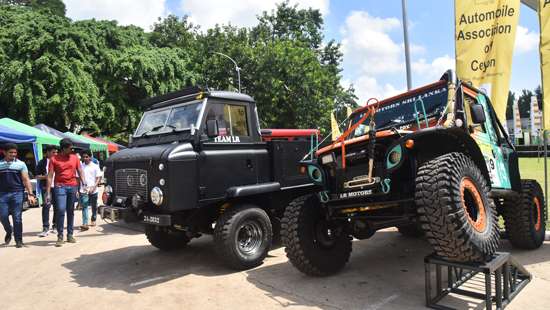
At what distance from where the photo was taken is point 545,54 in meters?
6.80

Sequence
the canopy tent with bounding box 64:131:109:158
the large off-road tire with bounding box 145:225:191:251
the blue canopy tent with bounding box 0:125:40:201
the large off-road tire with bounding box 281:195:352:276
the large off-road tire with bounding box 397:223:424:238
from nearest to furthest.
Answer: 1. the large off-road tire with bounding box 281:195:352:276
2. the large off-road tire with bounding box 145:225:191:251
3. the large off-road tire with bounding box 397:223:424:238
4. the blue canopy tent with bounding box 0:125:40:201
5. the canopy tent with bounding box 64:131:109:158

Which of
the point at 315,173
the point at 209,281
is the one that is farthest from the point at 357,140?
the point at 209,281

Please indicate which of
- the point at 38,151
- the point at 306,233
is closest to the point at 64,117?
the point at 38,151

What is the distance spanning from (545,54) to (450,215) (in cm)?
444

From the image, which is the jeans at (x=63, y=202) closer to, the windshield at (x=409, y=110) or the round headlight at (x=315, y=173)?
the round headlight at (x=315, y=173)

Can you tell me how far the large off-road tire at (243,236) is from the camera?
5957 millimetres

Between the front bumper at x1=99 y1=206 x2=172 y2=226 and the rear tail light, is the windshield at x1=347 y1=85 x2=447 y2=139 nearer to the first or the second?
the front bumper at x1=99 y1=206 x2=172 y2=226

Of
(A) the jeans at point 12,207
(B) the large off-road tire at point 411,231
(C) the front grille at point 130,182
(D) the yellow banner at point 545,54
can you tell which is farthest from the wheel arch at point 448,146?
(A) the jeans at point 12,207

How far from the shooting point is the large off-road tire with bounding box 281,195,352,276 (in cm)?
525

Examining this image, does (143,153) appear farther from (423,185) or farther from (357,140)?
(423,185)

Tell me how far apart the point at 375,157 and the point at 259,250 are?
248 cm

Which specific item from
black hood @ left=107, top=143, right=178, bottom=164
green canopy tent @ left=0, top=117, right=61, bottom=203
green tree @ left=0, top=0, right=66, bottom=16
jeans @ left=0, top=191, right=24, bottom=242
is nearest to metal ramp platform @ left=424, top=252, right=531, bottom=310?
black hood @ left=107, top=143, right=178, bottom=164

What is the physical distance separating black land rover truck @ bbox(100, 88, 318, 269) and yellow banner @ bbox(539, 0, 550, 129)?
12.8ft

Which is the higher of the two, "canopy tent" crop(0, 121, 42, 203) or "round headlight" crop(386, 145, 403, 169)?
"canopy tent" crop(0, 121, 42, 203)
